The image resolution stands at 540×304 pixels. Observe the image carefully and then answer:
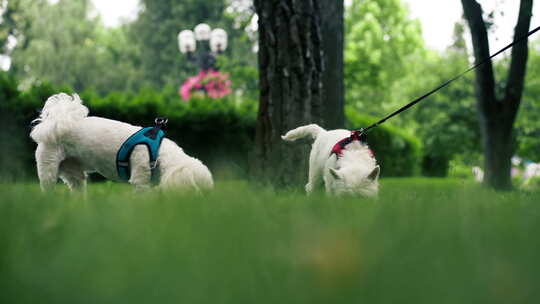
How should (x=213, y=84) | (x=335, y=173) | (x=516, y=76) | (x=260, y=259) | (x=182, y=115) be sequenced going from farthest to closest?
(x=213, y=84), (x=182, y=115), (x=516, y=76), (x=335, y=173), (x=260, y=259)

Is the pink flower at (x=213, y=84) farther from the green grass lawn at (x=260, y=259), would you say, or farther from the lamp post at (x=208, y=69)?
the green grass lawn at (x=260, y=259)

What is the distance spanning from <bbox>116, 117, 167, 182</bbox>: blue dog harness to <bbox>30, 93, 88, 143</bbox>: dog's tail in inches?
22.6

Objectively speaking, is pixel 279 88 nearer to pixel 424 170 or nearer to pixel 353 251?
pixel 353 251

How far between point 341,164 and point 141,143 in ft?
6.37

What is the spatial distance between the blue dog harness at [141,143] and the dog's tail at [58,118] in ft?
1.89

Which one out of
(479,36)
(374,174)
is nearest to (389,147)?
(479,36)

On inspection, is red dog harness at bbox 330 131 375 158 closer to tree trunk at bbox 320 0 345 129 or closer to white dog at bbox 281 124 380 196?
white dog at bbox 281 124 380 196

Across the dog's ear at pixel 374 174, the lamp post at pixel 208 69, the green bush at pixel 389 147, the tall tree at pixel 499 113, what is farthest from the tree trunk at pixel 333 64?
the lamp post at pixel 208 69

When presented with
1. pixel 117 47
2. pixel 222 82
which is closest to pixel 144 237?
pixel 222 82

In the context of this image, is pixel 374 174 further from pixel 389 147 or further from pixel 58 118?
pixel 389 147

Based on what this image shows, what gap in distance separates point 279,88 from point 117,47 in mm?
53834

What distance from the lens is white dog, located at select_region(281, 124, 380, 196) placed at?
14.7 ft

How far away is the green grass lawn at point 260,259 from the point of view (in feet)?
3.89

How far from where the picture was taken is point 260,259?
1.34 m
